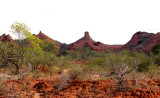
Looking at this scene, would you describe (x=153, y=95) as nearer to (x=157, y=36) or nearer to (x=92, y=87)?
(x=92, y=87)

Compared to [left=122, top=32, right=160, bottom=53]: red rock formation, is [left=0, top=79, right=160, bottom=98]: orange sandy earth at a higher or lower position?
lower

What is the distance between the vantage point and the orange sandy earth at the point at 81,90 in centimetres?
425

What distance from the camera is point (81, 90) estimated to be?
498cm

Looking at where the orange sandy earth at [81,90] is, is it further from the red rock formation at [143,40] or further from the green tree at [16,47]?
the red rock formation at [143,40]

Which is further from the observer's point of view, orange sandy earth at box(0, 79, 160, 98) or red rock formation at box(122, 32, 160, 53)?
red rock formation at box(122, 32, 160, 53)

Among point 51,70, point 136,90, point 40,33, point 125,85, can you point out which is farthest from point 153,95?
point 40,33

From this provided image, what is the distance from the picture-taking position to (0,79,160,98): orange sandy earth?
4.25 metres

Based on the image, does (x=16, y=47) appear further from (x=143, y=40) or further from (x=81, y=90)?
(x=143, y=40)

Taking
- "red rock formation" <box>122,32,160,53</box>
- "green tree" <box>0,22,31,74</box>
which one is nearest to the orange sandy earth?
"green tree" <box>0,22,31,74</box>

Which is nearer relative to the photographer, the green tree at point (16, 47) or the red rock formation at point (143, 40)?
the green tree at point (16, 47)

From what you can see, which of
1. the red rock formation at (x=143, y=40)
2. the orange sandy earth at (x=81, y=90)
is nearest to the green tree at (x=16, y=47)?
the orange sandy earth at (x=81, y=90)

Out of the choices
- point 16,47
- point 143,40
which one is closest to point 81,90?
point 16,47

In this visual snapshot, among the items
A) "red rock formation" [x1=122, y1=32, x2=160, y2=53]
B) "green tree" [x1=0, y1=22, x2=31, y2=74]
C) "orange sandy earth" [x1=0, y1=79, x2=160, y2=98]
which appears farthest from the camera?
"red rock formation" [x1=122, y1=32, x2=160, y2=53]

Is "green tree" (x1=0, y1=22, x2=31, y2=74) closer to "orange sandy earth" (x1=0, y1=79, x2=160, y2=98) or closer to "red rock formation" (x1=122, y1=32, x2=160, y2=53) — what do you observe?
"orange sandy earth" (x1=0, y1=79, x2=160, y2=98)
